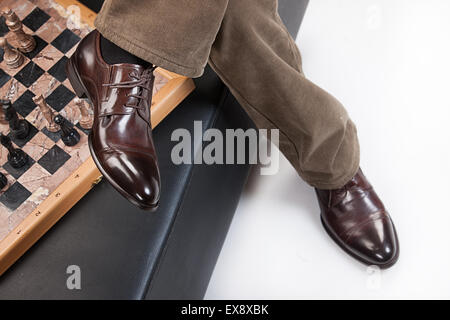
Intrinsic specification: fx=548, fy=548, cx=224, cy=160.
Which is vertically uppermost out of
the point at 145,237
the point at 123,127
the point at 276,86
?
the point at 276,86

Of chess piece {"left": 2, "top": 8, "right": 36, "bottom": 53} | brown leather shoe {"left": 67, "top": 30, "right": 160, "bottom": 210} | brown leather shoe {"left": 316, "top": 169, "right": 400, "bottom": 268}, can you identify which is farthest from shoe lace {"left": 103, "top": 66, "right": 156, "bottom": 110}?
brown leather shoe {"left": 316, "top": 169, "right": 400, "bottom": 268}

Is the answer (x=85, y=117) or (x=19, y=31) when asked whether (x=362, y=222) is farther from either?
(x=19, y=31)

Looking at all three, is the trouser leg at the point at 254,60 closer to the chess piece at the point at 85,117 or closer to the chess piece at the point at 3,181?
the chess piece at the point at 85,117

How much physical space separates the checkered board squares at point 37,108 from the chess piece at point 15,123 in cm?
1

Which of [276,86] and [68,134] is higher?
[276,86]

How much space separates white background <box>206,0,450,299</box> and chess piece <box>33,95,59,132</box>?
559mm

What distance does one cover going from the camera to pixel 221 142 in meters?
1.33

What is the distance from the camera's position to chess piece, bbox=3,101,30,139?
47.8 inches

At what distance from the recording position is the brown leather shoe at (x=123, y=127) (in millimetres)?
1067

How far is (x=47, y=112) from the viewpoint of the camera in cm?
125

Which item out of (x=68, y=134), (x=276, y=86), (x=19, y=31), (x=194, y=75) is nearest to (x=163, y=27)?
(x=194, y=75)

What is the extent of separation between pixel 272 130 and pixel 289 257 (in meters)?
0.40

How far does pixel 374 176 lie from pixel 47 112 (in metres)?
0.86

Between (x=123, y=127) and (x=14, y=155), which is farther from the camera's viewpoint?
(x=14, y=155)
